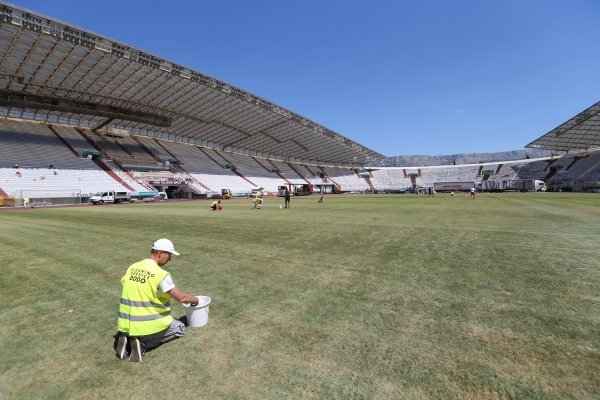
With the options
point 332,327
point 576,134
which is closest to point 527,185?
point 576,134

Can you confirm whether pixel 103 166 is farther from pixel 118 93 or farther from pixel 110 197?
pixel 118 93

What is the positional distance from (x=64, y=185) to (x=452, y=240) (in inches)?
2162

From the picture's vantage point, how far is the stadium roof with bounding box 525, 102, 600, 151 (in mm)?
55688

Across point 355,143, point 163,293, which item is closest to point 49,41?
point 163,293

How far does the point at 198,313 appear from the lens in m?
4.44

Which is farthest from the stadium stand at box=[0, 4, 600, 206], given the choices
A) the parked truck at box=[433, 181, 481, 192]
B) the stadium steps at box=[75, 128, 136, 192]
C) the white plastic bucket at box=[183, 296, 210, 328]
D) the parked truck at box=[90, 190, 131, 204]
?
the white plastic bucket at box=[183, 296, 210, 328]

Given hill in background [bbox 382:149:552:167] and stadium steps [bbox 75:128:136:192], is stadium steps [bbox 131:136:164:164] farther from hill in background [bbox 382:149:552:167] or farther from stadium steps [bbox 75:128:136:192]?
hill in background [bbox 382:149:552:167]

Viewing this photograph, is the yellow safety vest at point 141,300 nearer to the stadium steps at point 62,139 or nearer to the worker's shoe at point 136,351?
the worker's shoe at point 136,351

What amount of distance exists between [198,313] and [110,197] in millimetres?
47811

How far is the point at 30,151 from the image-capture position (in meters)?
48.5

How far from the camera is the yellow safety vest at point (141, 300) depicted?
382 centimetres

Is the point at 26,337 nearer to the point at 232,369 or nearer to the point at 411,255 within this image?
the point at 232,369

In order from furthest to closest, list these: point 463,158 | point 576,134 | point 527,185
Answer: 1. point 463,158
2. point 527,185
3. point 576,134

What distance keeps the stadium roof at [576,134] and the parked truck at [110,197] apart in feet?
261
